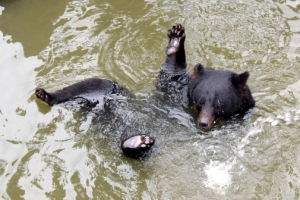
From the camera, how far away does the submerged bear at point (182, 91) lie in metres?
5.11

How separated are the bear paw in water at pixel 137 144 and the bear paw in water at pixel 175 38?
167 cm

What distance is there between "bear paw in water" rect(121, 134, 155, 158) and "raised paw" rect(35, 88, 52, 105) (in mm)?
1424

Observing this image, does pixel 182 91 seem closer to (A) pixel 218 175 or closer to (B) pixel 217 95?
(B) pixel 217 95

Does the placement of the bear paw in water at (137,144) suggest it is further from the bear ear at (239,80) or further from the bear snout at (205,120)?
the bear ear at (239,80)

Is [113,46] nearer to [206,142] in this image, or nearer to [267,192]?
[206,142]

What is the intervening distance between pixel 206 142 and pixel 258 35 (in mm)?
2832

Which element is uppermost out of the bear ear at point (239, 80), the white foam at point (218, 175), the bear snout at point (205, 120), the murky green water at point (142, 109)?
the bear ear at point (239, 80)

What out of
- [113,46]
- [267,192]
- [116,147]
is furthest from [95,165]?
[113,46]

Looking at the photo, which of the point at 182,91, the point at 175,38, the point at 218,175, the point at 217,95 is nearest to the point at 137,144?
the point at 218,175

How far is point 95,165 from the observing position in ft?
16.1

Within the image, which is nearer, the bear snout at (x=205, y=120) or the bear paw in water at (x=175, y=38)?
the bear snout at (x=205, y=120)

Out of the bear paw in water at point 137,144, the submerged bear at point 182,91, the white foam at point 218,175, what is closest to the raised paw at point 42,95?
the submerged bear at point 182,91

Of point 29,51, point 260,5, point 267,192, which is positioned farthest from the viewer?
point 260,5

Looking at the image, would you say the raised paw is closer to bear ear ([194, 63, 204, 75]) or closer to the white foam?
bear ear ([194, 63, 204, 75])
